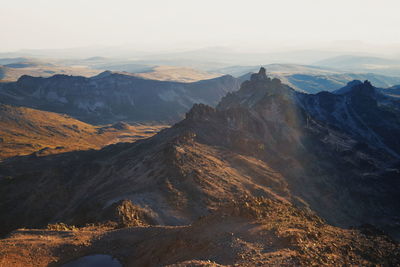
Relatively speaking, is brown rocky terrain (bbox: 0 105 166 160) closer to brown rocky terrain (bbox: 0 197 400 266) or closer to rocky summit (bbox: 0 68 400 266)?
rocky summit (bbox: 0 68 400 266)

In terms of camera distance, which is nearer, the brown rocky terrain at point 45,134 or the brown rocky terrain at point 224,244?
the brown rocky terrain at point 224,244

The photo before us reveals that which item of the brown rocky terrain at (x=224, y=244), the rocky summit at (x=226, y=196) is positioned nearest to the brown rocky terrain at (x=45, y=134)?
the rocky summit at (x=226, y=196)

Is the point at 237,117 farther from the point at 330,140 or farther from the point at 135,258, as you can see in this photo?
the point at 135,258

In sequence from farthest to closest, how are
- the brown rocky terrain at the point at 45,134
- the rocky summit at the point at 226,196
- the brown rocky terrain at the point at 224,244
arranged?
the brown rocky terrain at the point at 45,134, the rocky summit at the point at 226,196, the brown rocky terrain at the point at 224,244

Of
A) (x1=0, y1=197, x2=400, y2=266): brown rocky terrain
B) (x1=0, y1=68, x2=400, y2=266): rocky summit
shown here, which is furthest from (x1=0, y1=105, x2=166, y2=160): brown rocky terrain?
(x1=0, y1=197, x2=400, y2=266): brown rocky terrain

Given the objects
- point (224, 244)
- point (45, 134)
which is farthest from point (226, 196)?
point (45, 134)

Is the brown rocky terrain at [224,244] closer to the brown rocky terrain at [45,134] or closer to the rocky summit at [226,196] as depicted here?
the rocky summit at [226,196]

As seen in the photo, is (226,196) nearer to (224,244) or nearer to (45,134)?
(224,244)
